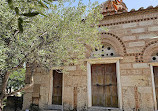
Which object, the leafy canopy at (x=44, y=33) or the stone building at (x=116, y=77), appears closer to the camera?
the leafy canopy at (x=44, y=33)

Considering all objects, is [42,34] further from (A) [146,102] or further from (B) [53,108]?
(A) [146,102]

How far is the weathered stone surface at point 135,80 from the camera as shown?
210 inches

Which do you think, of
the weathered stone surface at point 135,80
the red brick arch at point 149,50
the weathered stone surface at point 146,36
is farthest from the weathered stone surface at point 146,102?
the weathered stone surface at point 146,36

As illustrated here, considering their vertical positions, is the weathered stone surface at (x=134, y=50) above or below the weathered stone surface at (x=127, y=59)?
above

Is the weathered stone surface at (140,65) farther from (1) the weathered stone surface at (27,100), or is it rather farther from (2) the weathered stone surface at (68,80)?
(1) the weathered stone surface at (27,100)

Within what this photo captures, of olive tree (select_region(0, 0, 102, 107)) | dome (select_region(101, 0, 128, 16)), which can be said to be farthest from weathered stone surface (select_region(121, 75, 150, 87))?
dome (select_region(101, 0, 128, 16))

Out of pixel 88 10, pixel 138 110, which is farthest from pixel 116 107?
pixel 88 10

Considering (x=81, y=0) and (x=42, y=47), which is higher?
(x=81, y=0)

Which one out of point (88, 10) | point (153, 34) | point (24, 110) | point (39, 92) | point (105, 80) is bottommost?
point (24, 110)

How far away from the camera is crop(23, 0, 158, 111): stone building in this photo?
5.36 m

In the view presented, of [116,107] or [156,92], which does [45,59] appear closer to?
[116,107]

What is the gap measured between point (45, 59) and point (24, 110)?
125 inches

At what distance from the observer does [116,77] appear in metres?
5.89

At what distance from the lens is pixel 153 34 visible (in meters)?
5.61
